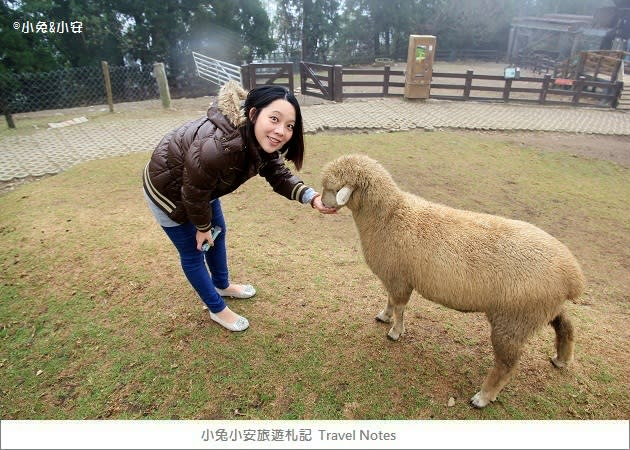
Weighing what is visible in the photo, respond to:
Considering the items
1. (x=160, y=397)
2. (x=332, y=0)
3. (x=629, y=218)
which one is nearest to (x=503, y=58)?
(x=332, y=0)

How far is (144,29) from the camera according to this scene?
20.3m

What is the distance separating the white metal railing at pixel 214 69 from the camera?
18188mm

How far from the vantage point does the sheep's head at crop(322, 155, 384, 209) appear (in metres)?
2.95

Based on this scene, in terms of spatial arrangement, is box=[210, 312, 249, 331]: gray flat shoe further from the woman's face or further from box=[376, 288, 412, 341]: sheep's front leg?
the woman's face

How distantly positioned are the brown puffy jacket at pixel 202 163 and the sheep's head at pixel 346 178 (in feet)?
1.77

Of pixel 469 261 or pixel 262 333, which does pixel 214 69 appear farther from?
pixel 469 261

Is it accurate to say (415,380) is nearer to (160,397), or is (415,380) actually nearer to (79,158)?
(160,397)

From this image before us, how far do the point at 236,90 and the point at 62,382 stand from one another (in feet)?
8.93

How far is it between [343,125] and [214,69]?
11.7 meters

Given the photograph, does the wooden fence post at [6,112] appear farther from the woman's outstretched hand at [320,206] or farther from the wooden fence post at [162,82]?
the woman's outstretched hand at [320,206]

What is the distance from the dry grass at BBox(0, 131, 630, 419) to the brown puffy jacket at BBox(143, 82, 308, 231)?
1.40 meters

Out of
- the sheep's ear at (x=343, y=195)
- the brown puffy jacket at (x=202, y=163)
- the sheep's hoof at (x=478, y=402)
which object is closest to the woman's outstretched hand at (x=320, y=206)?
the sheep's ear at (x=343, y=195)

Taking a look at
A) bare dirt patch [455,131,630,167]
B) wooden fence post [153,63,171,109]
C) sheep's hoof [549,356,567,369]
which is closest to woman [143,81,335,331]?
sheep's hoof [549,356,567,369]

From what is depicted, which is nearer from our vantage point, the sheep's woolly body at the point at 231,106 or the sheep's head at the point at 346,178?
the sheep's woolly body at the point at 231,106
